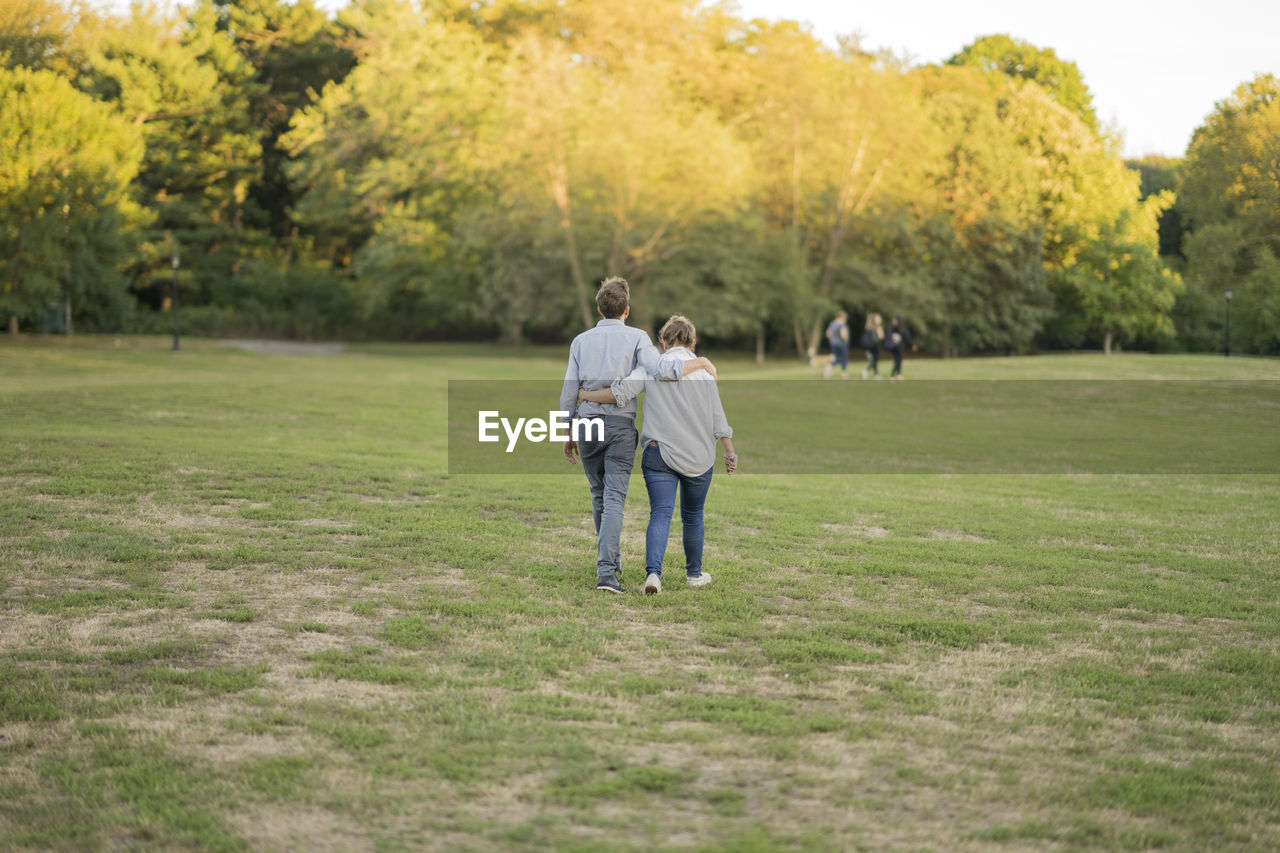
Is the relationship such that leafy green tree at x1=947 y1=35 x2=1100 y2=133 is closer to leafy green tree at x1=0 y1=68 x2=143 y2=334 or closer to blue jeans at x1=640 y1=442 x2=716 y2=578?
leafy green tree at x1=0 y1=68 x2=143 y2=334

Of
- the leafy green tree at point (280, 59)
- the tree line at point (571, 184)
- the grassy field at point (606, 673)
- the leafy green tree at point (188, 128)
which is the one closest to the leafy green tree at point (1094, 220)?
the tree line at point (571, 184)

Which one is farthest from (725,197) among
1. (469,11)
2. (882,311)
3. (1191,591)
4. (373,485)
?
(1191,591)

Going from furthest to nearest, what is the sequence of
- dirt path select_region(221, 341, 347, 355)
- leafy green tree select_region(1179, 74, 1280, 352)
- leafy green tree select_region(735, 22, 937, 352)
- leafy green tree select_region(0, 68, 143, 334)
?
leafy green tree select_region(1179, 74, 1280, 352) < leafy green tree select_region(735, 22, 937, 352) < dirt path select_region(221, 341, 347, 355) < leafy green tree select_region(0, 68, 143, 334)

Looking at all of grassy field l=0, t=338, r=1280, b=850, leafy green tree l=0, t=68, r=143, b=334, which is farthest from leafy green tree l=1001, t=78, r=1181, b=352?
grassy field l=0, t=338, r=1280, b=850

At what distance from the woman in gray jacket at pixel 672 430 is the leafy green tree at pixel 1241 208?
52290 mm

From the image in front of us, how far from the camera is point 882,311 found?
53156mm

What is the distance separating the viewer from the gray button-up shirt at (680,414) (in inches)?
281

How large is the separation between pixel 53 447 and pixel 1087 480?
42.5 ft

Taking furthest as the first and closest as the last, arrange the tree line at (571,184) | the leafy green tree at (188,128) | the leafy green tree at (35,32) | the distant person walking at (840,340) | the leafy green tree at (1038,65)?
the leafy green tree at (1038,65), the leafy green tree at (188,128), the leafy green tree at (35,32), the tree line at (571,184), the distant person walking at (840,340)

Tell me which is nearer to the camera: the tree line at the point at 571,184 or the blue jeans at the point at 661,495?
the blue jeans at the point at 661,495

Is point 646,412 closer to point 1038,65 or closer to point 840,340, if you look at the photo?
point 840,340

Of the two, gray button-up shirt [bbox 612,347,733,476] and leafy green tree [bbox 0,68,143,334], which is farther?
leafy green tree [bbox 0,68,143,334]

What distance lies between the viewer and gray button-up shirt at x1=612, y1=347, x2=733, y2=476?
7133 mm

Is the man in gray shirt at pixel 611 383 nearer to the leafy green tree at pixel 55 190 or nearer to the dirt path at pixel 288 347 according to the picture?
the dirt path at pixel 288 347
